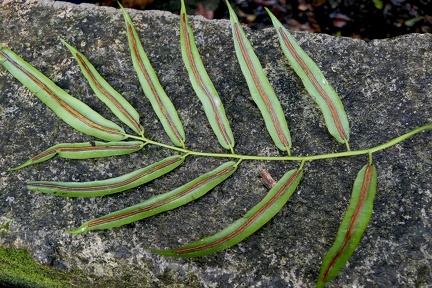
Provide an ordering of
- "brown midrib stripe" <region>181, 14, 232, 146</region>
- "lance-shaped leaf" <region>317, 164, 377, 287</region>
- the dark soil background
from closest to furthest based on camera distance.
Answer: "lance-shaped leaf" <region>317, 164, 377, 287</region> < "brown midrib stripe" <region>181, 14, 232, 146</region> < the dark soil background

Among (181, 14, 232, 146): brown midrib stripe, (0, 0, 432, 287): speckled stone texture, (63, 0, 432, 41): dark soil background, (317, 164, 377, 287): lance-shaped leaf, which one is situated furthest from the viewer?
(63, 0, 432, 41): dark soil background

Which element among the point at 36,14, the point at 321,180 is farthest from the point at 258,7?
the point at 321,180

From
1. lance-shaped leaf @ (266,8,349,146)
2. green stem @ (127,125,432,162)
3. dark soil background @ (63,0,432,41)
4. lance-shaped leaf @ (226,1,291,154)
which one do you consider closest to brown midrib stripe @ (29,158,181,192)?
green stem @ (127,125,432,162)

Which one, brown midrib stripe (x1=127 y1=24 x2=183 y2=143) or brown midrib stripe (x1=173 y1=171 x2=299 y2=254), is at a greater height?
brown midrib stripe (x1=127 y1=24 x2=183 y2=143)

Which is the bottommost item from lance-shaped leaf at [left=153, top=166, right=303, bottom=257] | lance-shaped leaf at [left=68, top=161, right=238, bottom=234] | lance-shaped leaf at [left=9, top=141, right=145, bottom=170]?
lance-shaped leaf at [left=153, top=166, right=303, bottom=257]

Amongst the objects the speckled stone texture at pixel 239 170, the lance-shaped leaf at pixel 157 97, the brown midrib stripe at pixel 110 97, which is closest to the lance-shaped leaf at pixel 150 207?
the speckled stone texture at pixel 239 170

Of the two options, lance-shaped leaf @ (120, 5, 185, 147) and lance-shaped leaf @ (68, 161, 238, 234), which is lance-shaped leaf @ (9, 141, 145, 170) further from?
lance-shaped leaf @ (68, 161, 238, 234)

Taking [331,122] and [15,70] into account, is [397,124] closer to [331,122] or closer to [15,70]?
[331,122]
